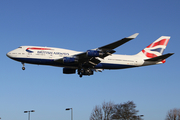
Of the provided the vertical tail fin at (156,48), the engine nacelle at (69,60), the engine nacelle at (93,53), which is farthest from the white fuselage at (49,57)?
the vertical tail fin at (156,48)

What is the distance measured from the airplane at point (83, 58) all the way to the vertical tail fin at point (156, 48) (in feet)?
5.95

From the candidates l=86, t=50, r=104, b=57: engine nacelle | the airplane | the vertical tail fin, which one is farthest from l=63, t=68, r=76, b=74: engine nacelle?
the vertical tail fin

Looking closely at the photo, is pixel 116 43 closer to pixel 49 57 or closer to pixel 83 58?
pixel 83 58

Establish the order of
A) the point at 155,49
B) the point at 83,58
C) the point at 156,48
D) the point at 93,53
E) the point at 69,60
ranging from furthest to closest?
1. the point at 156,48
2. the point at 155,49
3. the point at 83,58
4. the point at 69,60
5. the point at 93,53

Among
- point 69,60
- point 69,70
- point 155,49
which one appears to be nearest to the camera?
point 69,60

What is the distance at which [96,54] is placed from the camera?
4369 cm

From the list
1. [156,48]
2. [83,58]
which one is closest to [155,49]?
[156,48]

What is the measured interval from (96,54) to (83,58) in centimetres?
352

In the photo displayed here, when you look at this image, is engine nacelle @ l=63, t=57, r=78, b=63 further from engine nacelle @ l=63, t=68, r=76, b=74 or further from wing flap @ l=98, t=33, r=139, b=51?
engine nacelle @ l=63, t=68, r=76, b=74

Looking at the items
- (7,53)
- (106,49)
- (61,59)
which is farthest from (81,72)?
(7,53)

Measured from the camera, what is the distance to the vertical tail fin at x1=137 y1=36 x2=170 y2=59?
54781mm

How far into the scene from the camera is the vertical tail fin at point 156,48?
54.8 m

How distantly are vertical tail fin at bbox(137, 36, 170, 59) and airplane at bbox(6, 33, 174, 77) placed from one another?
181 centimetres

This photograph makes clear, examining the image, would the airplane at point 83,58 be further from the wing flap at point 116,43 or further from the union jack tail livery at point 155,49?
the union jack tail livery at point 155,49
